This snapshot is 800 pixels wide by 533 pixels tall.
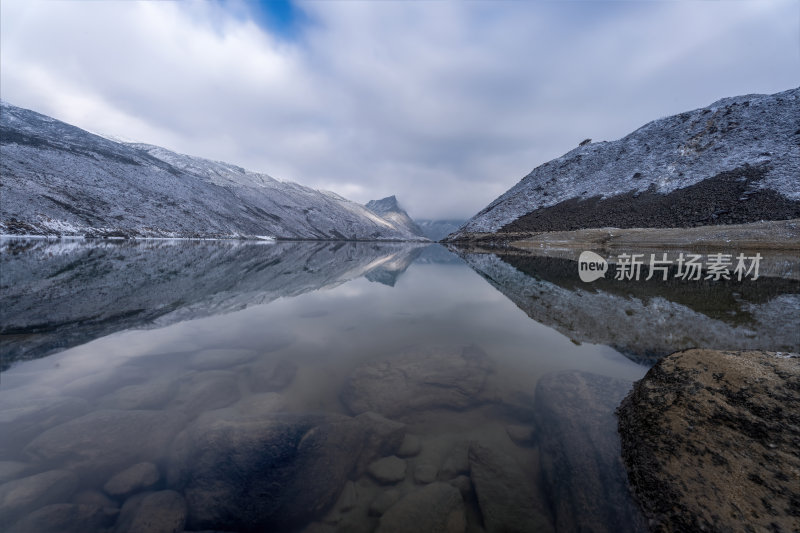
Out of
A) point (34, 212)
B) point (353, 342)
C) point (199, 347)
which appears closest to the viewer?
point (199, 347)

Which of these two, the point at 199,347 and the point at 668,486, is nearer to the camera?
the point at 668,486

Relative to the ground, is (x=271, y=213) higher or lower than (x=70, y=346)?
higher

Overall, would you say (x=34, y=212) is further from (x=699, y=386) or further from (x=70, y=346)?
(x=699, y=386)

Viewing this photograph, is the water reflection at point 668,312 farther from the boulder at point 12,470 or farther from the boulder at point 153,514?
the boulder at point 12,470

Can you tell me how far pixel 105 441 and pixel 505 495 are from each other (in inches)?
293

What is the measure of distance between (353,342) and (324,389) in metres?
3.44

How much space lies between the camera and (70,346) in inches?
401

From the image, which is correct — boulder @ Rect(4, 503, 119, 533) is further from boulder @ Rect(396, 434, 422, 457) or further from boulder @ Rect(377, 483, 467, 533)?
boulder @ Rect(396, 434, 422, 457)

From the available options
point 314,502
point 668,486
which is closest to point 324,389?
point 314,502

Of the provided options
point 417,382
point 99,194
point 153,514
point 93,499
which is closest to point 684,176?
point 417,382

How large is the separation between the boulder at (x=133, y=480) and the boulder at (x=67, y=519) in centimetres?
42

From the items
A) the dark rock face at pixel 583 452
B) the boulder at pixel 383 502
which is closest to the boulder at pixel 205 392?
the boulder at pixel 383 502

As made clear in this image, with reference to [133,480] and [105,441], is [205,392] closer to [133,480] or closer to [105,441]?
[105,441]

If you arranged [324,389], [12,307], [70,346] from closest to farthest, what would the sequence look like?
[324,389] < [70,346] < [12,307]
